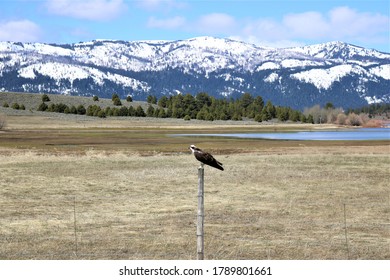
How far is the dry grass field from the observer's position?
69.8 ft

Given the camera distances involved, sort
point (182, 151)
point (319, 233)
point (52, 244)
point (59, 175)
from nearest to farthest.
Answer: point (52, 244), point (319, 233), point (59, 175), point (182, 151)

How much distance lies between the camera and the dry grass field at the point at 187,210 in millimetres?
21283

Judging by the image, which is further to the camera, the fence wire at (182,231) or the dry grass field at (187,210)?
the dry grass field at (187,210)

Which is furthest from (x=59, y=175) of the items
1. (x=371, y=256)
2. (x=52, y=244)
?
(x=371, y=256)

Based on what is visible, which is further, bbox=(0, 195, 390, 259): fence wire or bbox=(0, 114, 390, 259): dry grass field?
bbox=(0, 114, 390, 259): dry grass field

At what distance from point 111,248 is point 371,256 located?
811cm

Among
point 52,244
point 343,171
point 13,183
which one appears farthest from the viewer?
point 343,171

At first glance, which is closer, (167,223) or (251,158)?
(167,223)

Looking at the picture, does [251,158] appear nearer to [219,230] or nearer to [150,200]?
[150,200]

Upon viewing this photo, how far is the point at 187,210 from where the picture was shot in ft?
99.3

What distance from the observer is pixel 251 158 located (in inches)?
2418

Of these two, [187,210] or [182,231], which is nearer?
[182,231]

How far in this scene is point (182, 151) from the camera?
243 feet
